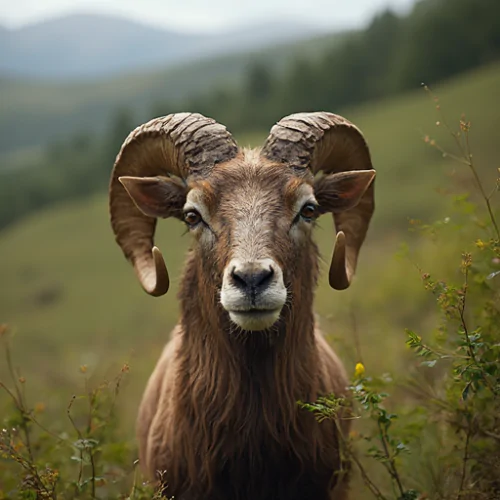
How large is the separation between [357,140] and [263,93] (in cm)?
7765

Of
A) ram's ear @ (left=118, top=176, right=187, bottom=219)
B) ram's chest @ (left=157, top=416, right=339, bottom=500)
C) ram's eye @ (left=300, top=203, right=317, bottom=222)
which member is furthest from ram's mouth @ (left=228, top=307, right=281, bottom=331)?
ram's ear @ (left=118, top=176, right=187, bottom=219)

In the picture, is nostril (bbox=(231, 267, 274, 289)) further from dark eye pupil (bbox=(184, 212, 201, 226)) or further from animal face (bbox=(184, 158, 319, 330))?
dark eye pupil (bbox=(184, 212, 201, 226))

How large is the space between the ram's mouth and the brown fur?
550mm

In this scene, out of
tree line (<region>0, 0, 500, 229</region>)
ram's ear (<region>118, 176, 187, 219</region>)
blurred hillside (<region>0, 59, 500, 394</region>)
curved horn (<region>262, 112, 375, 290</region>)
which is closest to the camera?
curved horn (<region>262, 112, 375, 290</region>)

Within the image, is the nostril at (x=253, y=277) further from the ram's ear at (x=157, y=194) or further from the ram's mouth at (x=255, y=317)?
the ram's ear at (x=157, y=194)

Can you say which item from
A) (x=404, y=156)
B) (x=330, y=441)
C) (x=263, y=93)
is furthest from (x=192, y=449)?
(x=263, y=93)

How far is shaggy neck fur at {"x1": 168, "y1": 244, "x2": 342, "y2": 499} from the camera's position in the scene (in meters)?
5.47

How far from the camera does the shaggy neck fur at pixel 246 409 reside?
5473mm

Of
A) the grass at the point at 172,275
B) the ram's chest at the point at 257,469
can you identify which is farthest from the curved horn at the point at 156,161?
the grass at the point at 172,275

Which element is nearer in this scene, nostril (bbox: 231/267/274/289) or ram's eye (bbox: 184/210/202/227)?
nostril (bbox: 231/267/274/289)

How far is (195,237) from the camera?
563 cm

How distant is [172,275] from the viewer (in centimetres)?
2633

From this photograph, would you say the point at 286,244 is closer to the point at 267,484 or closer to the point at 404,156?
the point at 267,484

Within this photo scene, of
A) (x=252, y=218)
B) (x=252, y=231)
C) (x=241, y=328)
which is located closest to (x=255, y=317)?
(x=241, y=328)
